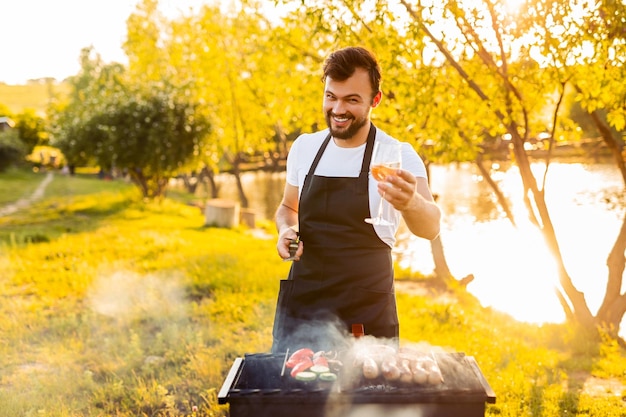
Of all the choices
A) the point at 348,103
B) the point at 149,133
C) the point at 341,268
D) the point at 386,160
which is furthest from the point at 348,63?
the point at 149,133

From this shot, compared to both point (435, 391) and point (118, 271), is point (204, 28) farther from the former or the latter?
point (435, 391)

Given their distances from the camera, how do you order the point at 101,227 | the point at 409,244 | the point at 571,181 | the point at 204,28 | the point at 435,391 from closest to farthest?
the point at 435,391 < the point at 101,227 < the point at 409,244 < the point at 204,28 < the point at 571,181

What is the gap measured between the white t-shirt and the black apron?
40 millimetres

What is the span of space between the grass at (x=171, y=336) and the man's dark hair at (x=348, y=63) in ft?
9.37

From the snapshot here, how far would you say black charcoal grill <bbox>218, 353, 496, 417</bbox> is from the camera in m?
2.36

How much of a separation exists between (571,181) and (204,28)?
2293 centimetres

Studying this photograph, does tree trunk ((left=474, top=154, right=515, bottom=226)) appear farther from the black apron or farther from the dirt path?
the dirt path

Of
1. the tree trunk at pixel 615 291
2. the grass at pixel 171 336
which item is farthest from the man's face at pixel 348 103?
the tree trunk at pixel 615 291

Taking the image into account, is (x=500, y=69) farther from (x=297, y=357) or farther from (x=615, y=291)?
(x=297, y=357)

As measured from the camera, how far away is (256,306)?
7559mm

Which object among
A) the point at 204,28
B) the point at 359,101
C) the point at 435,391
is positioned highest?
the point at 204,28

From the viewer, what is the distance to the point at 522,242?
58.6ft

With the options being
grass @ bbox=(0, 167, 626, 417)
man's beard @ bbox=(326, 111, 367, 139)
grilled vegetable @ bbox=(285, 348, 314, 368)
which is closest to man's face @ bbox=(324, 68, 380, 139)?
man's beard @ bbox=(326, 111, 367, 139)

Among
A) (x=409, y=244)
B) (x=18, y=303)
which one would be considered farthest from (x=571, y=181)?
(x=18, y=303)
